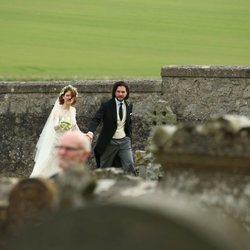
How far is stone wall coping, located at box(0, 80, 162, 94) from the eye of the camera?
70.1 feet

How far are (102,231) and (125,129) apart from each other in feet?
42.7

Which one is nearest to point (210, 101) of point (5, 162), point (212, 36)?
point (5, 162)

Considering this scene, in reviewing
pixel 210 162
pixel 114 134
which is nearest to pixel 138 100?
pixel 114 134

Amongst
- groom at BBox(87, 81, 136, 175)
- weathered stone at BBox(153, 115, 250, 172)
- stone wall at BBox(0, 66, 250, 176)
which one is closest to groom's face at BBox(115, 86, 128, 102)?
groom at BBox(87, 81, 136, 175)

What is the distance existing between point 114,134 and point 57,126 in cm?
187

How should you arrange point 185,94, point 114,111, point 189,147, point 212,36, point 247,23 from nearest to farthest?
point 189,147 → point 114,111 → point 185,94 → point 212,36 → point 247,23

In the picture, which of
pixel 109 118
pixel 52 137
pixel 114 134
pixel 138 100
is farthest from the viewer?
pixel 138 100

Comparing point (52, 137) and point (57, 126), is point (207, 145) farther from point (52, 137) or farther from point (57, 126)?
point (52, 137)

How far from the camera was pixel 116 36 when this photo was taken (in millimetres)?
32750

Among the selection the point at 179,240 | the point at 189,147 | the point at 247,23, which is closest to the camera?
the point at 179,240

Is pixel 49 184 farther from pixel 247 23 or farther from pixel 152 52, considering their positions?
pixel 247 23

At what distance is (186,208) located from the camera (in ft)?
16.1

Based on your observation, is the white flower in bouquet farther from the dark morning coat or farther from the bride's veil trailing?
the dark morning coat

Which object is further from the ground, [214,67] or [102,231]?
[102,231]
